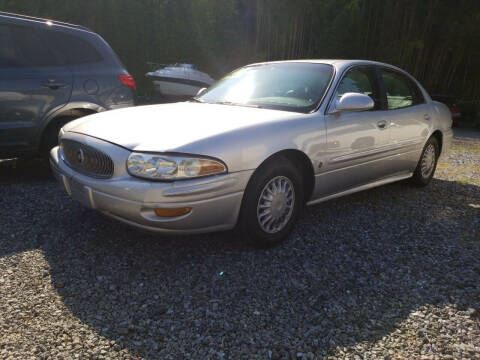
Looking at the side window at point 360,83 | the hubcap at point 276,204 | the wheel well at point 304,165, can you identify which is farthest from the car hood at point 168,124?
the side window at point 360,83

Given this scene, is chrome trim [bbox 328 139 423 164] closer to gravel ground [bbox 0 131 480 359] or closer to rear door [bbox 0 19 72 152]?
gravel ground [bbox 0 131 480 359]

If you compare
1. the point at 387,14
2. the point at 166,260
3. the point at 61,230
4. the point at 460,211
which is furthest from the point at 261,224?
the point at 387,14

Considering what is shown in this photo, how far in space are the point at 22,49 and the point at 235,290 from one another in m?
3.46

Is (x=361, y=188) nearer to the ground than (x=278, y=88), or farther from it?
nearer to the ground

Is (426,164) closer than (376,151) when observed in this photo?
No

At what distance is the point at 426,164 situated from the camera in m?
4.75

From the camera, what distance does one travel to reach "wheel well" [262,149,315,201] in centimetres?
301

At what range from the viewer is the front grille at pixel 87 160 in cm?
260

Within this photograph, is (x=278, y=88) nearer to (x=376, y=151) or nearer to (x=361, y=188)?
(x=376, y=151)

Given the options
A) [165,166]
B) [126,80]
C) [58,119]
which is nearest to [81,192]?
[165,166]

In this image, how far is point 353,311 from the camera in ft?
7.57

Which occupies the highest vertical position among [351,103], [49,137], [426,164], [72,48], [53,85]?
[72,48]

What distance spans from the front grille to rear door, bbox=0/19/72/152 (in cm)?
132

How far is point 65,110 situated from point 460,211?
4246 millimetres
